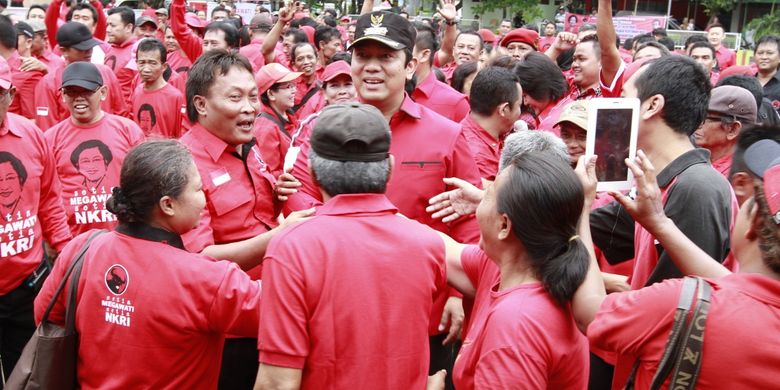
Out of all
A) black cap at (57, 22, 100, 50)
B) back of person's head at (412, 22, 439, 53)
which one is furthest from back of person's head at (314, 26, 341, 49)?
black cap at (57, 22, 100, 50)

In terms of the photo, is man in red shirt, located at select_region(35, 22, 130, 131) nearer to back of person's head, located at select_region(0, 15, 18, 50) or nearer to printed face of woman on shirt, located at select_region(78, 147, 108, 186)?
back of person's head, located at select_region(0, 15, 18, 50)

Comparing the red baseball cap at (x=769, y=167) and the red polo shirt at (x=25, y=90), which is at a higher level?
the red baseball cap at (x=769, y=167)

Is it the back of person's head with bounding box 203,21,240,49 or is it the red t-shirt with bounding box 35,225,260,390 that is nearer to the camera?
the red t-shirt with bounding box 35,225,260,390

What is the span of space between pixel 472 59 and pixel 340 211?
6.56 metres

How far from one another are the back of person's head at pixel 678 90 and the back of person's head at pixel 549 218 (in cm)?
86

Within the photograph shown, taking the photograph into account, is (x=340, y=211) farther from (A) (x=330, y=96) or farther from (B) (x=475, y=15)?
(B) (x=475, y=15)

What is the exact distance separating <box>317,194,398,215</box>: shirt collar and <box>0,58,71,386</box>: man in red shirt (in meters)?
2.49

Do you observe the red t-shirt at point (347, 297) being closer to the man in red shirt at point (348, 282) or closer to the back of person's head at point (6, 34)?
the man in red shirt at point (348, 282)

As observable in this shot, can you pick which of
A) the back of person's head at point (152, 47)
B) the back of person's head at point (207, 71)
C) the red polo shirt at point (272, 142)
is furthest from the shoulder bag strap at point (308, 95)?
the back of person's head at point (207, 71)

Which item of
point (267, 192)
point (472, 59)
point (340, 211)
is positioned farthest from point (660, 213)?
point (472, 59)

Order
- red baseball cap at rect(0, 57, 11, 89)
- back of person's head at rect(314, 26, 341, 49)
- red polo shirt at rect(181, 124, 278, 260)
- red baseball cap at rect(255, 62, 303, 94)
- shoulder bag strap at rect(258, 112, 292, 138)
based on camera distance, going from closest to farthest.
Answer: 1. red polo shirt at rect(181, 124, 278, 260)
2. red baseball cap at rect(0, 57, 11, 89)
3. shoulder bag strap at rect(258, 112, 292, 138)
4. red baseball cap at rect(255, 62, 303, 94)
5. back of person's head at rect(314, 26, 341, 49)

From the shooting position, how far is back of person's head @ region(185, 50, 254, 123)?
3369 mm

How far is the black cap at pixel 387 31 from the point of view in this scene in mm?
3408

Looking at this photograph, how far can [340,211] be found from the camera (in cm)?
228
